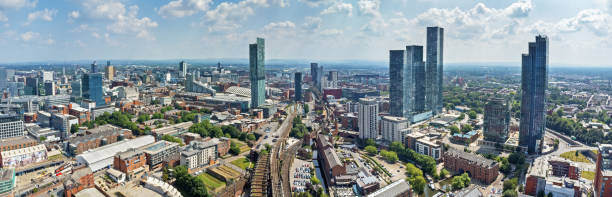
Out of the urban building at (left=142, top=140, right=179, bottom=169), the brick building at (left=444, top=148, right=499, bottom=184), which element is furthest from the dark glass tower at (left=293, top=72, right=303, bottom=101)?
the brick building at (left=444, top=148, right=499, bottom=184)

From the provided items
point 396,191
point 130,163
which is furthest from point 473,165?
point 130,163

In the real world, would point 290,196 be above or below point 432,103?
below

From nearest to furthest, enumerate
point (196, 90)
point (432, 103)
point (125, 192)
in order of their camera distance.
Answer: point (125, 192), point (432, 103), point (196, 90)

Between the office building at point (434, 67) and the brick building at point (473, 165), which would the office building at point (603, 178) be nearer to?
the brick building at point (473, 165)

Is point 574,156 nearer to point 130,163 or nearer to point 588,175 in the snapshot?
point 588,175

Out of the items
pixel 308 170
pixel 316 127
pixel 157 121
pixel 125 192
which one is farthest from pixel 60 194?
pixel 316 127

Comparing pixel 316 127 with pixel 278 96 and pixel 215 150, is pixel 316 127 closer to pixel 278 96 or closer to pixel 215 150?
pixel 215 150
